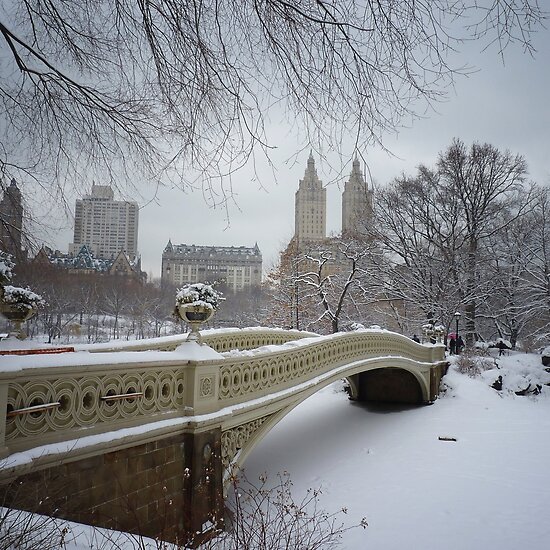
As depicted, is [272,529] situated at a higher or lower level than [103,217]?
lower

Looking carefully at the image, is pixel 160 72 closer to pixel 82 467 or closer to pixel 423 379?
pixel 82 467

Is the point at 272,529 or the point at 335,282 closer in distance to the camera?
the point at 272,529

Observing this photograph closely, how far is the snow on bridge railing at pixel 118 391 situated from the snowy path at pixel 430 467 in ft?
10.1

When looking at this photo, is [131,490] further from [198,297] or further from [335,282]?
[335,282]

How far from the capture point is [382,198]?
2653cm

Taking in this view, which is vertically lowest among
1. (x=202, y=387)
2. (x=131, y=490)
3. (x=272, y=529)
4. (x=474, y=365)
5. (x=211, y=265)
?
(x=272, y=529)

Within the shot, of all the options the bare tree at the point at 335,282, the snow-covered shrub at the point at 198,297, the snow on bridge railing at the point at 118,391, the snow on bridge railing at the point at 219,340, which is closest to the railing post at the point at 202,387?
the snow on bridge railing at the point at 118,391

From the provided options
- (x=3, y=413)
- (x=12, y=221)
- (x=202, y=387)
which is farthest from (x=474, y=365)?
(x=3, y=413)

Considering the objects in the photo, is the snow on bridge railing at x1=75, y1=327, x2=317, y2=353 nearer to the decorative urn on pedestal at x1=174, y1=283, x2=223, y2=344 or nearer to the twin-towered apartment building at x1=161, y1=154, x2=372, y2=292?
the decorative urn on pedestal at x1=174, y1=283, x2=223, y2=344

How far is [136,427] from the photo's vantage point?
499 cm

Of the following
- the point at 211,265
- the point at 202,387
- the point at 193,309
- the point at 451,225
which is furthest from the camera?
the point at 211,265

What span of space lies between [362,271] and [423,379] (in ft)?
26.9

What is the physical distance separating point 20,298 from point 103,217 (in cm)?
119

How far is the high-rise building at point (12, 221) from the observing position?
459cm
